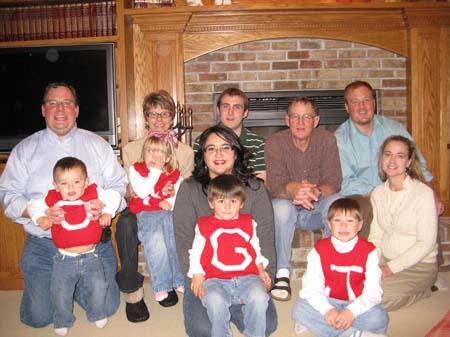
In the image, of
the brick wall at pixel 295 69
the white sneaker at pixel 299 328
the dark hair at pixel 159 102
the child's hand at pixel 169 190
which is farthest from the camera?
the brick wall at pixel 295 69

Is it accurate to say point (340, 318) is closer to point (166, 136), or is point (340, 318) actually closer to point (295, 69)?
point (166, 136)

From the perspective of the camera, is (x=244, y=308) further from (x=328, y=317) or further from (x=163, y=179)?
(x=163, y=179)

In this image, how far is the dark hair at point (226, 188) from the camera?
1.64m

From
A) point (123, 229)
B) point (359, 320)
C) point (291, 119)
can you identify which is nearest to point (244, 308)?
point (359, 320)

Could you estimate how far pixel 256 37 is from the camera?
116 inches

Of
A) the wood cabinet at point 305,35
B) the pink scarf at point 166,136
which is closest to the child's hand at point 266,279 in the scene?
the pink scarf at point 166,136

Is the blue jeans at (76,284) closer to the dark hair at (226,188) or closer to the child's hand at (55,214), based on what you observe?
the child's hand at (55,214)

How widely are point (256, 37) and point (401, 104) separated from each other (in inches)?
46.3

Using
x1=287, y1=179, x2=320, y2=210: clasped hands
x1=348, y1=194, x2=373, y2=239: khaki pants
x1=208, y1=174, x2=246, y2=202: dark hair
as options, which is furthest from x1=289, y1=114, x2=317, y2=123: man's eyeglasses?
x1=208, y1=174, x2=246, y2=202: dark hair

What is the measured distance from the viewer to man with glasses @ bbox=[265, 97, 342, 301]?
2.14 metres

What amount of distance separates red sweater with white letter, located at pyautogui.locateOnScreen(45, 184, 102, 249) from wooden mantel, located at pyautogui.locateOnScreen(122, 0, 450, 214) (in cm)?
98

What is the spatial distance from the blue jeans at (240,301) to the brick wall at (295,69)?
172 centimetres

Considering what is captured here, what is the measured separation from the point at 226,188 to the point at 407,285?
1014 mm

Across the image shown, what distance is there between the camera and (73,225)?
74.5 inches
